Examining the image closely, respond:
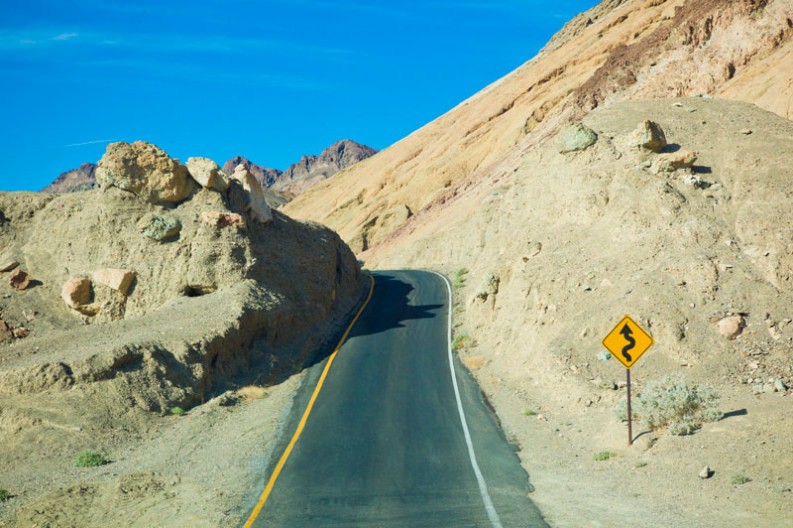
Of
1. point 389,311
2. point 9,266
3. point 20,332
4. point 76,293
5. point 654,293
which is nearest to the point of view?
point 654,293

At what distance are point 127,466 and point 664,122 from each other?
24434mm

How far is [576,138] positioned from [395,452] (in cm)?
1817

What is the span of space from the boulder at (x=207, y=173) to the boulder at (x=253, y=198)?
3.37 ft

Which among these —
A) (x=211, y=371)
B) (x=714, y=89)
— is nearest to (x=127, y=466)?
(x=211, y=371)

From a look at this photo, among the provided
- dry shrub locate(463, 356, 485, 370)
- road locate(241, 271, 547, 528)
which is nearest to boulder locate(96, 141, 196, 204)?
road locate(241, 271, 547, 528)

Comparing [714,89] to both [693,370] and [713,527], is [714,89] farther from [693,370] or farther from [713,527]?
[713,527]

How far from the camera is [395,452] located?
1694 cm

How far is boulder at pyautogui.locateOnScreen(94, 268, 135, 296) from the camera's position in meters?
28.6

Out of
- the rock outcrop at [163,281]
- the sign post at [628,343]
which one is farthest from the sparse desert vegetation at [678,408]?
the rock outcrop at [163,281]

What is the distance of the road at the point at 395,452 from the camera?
13.0 m

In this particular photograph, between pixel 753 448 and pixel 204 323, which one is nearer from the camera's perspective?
pixel 753 448

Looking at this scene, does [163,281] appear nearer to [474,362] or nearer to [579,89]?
[474,362]

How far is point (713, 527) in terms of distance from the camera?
11211 millimetres

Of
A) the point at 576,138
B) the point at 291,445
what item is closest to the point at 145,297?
the point at 291,445
